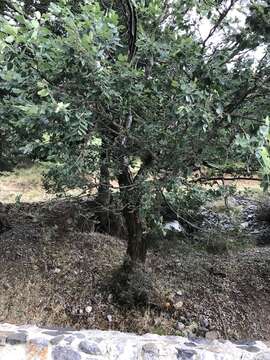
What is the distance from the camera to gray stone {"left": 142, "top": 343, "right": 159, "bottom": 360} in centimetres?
231

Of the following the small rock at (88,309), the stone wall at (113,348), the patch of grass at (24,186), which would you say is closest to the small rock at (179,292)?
the small rock at (88,309)

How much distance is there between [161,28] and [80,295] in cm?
244

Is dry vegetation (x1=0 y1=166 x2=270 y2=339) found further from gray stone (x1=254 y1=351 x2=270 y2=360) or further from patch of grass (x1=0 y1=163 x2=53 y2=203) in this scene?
patch of grass (x1=0 y1=163 x2=53 y2=203)

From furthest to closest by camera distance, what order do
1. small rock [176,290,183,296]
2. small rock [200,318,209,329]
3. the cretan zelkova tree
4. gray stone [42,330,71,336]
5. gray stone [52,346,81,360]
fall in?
1. small rock [176,290,183,296]
2. small rock [200,318,209,329]
3. gray stone [42,330,71,336]
4. gray stone [52,346,81,360]
5. the cretan zelkova tree

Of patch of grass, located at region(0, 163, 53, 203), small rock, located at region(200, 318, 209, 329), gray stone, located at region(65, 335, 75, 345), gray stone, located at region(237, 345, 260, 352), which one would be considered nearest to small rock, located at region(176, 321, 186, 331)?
A: small rock, located at region(200, 318, 209, 329)

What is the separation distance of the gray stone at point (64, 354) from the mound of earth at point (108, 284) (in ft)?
4.01

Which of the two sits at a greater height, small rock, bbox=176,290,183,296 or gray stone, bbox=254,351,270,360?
small rock, bbox=176,290,183,296

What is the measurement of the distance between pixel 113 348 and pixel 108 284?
1.55 meters

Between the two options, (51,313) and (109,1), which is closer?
(109,1)

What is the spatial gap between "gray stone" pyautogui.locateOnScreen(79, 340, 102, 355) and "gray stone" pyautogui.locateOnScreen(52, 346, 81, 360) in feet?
0.16

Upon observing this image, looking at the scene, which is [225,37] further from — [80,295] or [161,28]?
[80,295]

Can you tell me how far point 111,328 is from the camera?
354 cm

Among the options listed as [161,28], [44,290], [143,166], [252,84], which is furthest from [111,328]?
[161,28]

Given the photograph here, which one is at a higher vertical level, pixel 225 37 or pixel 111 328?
pixel 225 37
